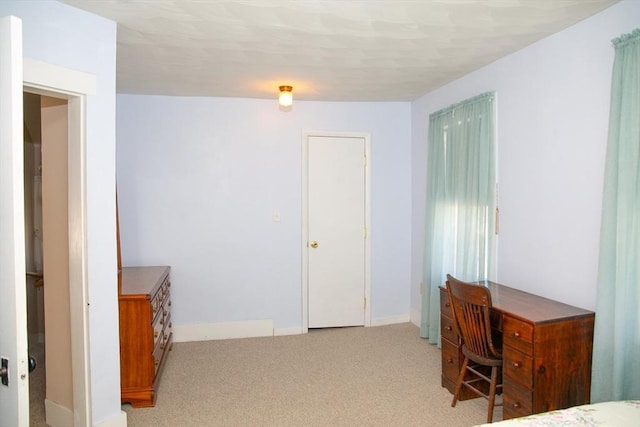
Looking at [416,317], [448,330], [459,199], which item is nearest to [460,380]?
[448,330]

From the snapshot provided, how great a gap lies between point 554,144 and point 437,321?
1992 millimetres

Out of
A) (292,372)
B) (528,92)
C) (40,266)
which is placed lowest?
(292,372)

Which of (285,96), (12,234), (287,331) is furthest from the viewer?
(287,331)

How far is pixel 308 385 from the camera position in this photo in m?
3.17

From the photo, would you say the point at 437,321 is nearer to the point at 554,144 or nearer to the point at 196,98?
the point at 554,144

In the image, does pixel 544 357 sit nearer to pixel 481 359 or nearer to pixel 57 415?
pixel 481 359

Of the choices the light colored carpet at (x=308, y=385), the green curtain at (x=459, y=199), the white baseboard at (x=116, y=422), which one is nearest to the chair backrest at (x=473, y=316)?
the light colored carpet at (x=308, y=385)

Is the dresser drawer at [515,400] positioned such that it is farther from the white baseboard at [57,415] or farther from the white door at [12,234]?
the white baseboard at [57,415]

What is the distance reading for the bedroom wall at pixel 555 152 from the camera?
94.4 inches

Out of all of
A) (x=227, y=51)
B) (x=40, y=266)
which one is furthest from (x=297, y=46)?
(x=40, y=266)

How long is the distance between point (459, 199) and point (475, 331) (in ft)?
4.36

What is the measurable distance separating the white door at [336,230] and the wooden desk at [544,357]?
220 cm

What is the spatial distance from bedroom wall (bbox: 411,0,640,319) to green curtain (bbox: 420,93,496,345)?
0.34ft

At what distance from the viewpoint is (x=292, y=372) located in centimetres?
342
